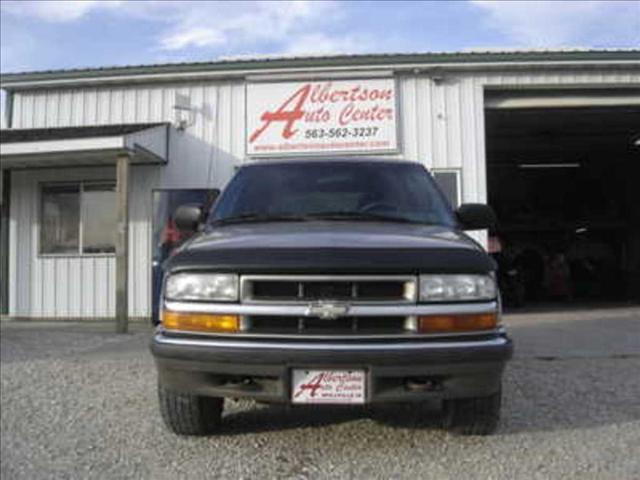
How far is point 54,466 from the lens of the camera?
5.25 meters

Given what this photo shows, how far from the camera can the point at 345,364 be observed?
4.82 m

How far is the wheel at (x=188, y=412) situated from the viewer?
5.53 metres

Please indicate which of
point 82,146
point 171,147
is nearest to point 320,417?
point 82,146

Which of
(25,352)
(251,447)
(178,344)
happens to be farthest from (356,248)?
(25,352)

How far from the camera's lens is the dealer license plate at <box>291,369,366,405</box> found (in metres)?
4.88

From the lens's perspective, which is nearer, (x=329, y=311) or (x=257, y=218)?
(x=329, y=311)

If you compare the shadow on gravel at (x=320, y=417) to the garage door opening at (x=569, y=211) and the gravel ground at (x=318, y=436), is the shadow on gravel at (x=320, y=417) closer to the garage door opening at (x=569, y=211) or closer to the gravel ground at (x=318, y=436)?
the gravel ground at (x=318, y=436)

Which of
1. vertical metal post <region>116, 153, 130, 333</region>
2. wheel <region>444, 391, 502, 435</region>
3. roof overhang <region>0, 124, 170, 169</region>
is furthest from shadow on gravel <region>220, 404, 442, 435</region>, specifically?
roof overhang <region>0, 124, 170, 169</region>

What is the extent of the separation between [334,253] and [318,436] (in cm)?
148

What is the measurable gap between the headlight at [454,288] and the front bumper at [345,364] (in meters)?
0.24

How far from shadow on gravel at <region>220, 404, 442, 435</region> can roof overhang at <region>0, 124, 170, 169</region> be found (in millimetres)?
8157

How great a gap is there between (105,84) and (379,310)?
481 inches

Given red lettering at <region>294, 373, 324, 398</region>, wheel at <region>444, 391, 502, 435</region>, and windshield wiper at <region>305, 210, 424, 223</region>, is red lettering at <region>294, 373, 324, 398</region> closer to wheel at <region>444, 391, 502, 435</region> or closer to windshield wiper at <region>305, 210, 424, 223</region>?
wheel at <region>444, 391, 502, 435</region>

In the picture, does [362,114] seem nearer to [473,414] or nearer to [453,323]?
[473,414]
